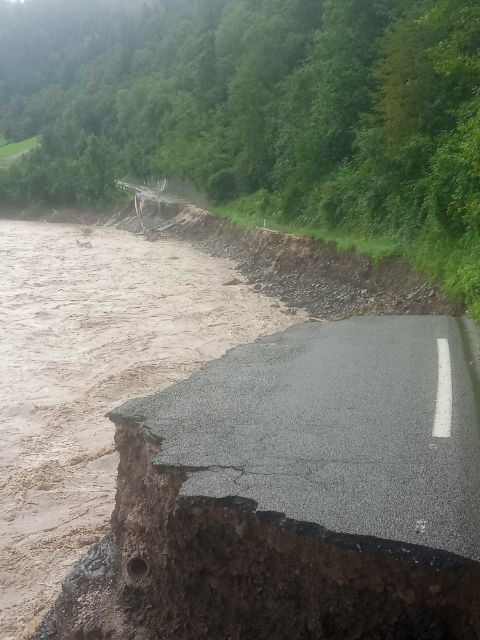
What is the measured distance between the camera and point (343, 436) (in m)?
5.97

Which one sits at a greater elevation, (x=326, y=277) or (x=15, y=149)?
Answer: (x=326, y=277)

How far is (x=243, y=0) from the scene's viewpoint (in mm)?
62344

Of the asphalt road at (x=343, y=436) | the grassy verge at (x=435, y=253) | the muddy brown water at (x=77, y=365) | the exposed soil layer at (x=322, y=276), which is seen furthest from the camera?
the exposed soil layer at (x=322, y=276)

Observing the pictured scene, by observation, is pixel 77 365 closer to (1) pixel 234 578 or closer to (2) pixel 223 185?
(1) pixel 234 578

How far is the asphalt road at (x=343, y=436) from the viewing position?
452cm

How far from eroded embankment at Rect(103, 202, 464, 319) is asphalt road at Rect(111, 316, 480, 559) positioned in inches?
203

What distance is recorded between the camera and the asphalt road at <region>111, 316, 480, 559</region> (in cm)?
452

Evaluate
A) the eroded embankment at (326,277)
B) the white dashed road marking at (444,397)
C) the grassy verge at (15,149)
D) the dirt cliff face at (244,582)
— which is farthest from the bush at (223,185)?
the grassy verge at (15,149)

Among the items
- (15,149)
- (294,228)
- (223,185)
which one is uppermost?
(294,228)

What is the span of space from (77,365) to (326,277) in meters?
8.40

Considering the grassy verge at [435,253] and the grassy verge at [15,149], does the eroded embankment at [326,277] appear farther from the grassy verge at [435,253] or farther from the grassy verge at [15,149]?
the grassy verge at [15,149]

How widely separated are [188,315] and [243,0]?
53059 millimetres

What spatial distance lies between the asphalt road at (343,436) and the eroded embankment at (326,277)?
16.9 ft

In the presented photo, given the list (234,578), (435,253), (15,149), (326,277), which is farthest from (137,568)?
(15,149)
